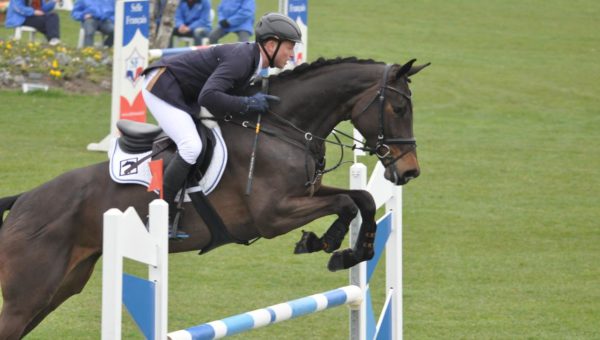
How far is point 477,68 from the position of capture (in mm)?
20719

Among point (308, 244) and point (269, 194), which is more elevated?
point (269, 194)

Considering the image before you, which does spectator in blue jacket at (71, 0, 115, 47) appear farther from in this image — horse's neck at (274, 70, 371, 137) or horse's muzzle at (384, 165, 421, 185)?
horse's muzzle at (384, 165, 421, 185)

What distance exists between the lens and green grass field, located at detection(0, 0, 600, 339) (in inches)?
325

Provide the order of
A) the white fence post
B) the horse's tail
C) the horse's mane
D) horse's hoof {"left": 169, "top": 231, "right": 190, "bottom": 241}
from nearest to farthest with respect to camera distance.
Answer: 1. the white fence post
2. horse's hoof {"left": 169, "top": 231, "right": 190, "bottom": 241}
3. the horse's mane
4. the horse's tail

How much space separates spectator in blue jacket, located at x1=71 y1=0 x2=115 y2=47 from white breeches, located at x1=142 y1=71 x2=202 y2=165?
39.1 feet

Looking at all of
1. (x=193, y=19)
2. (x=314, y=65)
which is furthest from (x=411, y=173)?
(x=193, y=19)

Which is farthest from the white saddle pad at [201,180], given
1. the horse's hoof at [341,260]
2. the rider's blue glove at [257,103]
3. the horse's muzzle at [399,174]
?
the horse's muzzle at [399,174]

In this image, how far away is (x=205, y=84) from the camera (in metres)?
6.28

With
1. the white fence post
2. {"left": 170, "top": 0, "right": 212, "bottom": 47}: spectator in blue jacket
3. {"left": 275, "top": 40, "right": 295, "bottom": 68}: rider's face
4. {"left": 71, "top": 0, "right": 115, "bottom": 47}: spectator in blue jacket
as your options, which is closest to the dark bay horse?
{"left": 275, "top": 40, "right": 295, "bottom": 68}: rider's face

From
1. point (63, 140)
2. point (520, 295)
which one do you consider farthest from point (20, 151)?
point (520, 295)

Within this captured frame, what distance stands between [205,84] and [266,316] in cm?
132

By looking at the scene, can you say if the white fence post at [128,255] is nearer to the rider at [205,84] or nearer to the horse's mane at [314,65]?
the rider at [205,84]

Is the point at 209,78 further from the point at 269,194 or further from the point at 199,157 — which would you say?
the point at 269,194

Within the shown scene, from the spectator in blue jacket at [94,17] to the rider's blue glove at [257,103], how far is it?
1215 centimetres
